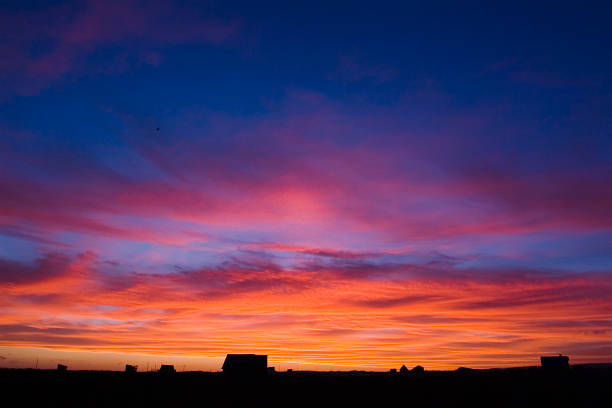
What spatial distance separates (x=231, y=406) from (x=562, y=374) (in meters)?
65.7

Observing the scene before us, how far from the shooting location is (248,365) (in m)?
64.5

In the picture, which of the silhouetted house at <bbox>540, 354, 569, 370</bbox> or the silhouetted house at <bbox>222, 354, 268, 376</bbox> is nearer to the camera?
the silhouetted house at <bbox>222, 354, 268, 376</bbox>

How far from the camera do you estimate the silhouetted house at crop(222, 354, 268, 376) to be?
64062 millimetres

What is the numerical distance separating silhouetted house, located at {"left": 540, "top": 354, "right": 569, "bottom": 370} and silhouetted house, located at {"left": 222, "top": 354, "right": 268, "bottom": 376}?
52.2 metres

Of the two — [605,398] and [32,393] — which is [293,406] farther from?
[605,398]

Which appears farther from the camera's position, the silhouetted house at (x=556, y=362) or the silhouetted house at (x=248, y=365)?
the silhouetted house at (x=556, y=362)

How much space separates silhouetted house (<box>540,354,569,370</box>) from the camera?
82531 millimetres

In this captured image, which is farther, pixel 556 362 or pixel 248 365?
pixel 556 362

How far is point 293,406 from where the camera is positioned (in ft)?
131

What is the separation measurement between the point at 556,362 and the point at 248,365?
5676 centimetres

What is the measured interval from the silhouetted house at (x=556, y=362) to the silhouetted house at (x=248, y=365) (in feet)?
171

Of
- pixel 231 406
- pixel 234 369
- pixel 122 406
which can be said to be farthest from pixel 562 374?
pixel 122 406

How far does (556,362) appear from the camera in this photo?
8312 cm

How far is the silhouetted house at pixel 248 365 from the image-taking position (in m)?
64.1
